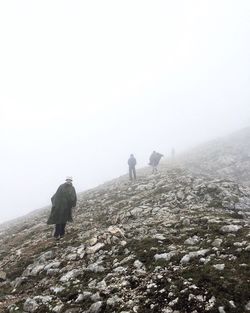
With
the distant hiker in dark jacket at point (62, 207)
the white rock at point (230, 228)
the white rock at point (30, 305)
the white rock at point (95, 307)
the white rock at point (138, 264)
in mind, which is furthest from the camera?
the distant hiker in dark jacket at point (62, 207)

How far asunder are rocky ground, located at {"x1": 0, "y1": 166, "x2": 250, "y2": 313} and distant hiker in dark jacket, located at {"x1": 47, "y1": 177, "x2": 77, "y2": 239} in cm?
69

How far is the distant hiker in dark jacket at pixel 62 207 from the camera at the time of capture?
19.1 m

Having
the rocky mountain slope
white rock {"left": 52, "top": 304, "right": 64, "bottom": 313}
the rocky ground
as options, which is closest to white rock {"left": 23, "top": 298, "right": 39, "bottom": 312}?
the rocky ground

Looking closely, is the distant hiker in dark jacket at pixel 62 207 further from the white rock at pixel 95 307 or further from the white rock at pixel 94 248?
the white rock at pixel 95 307

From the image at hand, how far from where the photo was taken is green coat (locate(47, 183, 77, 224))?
19.1 metres

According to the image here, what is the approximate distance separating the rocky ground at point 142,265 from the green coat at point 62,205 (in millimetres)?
1029

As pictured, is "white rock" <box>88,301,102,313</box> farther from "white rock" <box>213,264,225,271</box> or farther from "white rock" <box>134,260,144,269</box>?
"white rock" <box>213,264,225,271</box>

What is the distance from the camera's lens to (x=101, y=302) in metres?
10.4

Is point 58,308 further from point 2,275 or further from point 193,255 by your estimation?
point 2,275

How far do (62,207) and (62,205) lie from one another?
11cm

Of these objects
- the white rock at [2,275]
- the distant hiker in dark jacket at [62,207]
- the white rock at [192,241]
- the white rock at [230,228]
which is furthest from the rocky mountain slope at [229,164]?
the white rock at [2,275]

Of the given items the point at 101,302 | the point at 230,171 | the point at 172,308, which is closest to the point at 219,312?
the point at 172,308

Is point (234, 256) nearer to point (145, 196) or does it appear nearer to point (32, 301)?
point (32, 301)

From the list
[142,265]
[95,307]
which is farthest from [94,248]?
[95,307]
